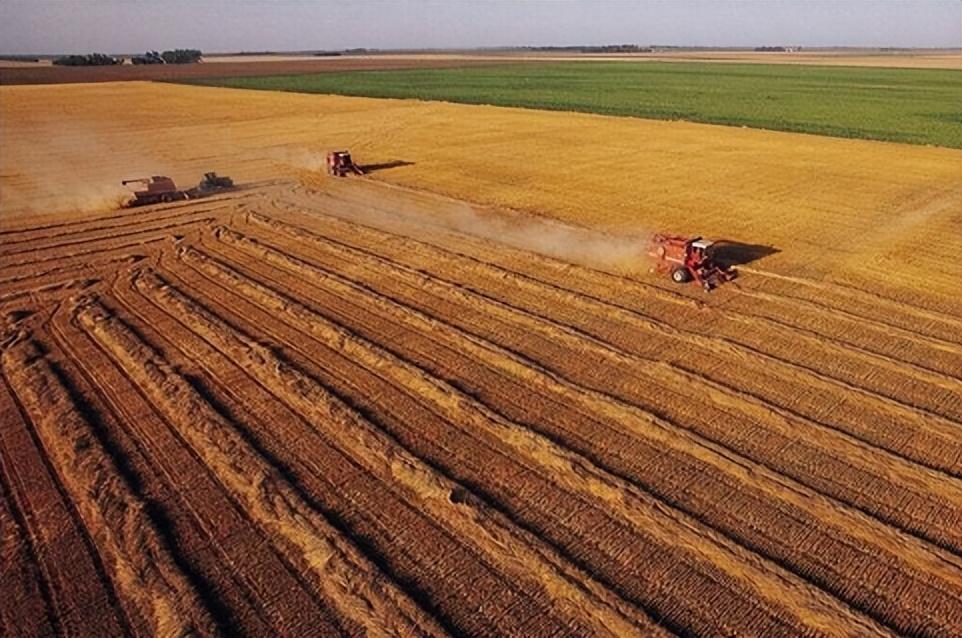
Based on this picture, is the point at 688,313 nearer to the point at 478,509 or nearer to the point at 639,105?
the point at 478,509

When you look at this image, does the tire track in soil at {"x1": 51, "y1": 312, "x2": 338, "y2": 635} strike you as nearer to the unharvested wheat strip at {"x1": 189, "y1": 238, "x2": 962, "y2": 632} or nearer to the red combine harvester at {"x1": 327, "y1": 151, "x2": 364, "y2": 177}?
the unharvested wheat strip at {"x1": 189, "y1": 238, "x2": 962, "y2": 632}

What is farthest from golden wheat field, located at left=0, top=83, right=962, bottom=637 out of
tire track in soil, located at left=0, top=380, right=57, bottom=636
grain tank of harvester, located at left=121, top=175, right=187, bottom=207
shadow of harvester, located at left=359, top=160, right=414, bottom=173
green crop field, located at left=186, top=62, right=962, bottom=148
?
green crop field, located at left=186, top=62, right=962, bottom=148

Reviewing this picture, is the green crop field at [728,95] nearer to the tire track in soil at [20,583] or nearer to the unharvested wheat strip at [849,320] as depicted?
the unharvested wheat strip at [849,320]

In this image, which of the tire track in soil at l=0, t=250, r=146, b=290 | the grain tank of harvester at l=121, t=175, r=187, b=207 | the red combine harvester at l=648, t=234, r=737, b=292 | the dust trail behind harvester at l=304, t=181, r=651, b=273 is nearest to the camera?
the red combine harvester at l=648, t=234, r=737, b=292

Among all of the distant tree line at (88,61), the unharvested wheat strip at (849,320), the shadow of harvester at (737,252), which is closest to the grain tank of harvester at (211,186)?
the shadow of harvester at (737,252)

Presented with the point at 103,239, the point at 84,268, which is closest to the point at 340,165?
the point at 103,239

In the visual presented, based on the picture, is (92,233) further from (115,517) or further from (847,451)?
(847,451)
